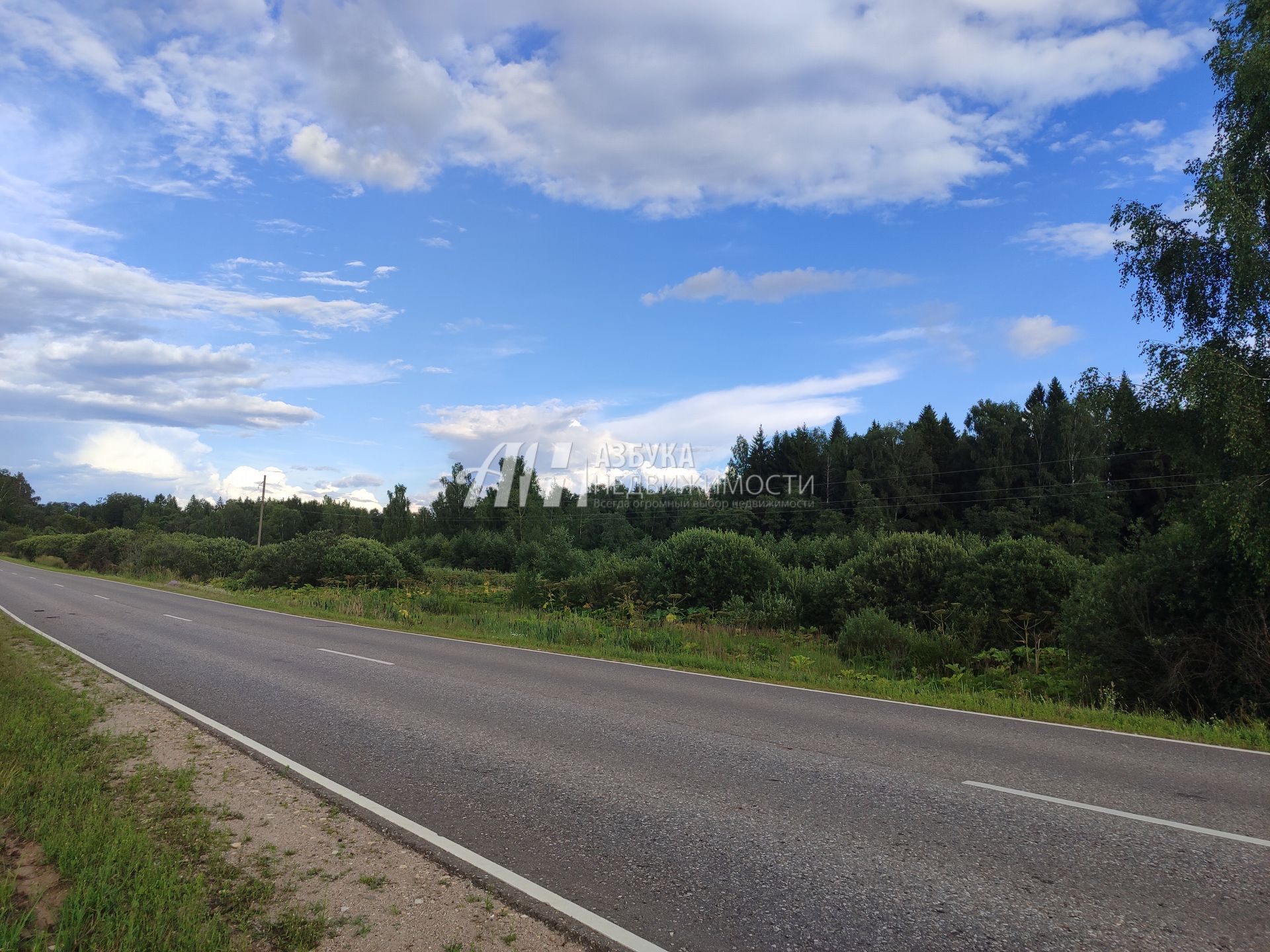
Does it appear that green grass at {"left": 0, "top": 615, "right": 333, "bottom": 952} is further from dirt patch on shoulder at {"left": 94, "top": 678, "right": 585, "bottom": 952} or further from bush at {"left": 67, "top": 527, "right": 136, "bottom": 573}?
bush at {"left": 67, "top": 527, "right": 136, "bottom": 573}

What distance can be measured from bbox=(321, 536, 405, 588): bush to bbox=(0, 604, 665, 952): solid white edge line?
29.5 meters

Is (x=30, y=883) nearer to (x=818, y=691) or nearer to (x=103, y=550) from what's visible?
(x=818, y=691)

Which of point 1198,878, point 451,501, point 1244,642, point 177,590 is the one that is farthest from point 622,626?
point 451,501

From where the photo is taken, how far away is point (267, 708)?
9.11 m

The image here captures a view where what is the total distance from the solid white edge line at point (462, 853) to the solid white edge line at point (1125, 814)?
12.5 feet

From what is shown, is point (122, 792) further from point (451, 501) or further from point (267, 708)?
point (451, 501)

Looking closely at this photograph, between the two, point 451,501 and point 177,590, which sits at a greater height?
point 451,501

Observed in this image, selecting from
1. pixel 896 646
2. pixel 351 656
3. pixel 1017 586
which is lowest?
pixel 351 656

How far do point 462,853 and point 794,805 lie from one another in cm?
249

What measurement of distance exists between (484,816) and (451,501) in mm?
83367

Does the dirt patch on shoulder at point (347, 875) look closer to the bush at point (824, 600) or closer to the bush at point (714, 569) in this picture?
the bush at point (824, 600)

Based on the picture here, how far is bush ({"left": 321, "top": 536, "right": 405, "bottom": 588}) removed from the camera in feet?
120

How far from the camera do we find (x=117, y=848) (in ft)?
14.9

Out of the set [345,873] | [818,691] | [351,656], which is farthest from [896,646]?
[345,873]
